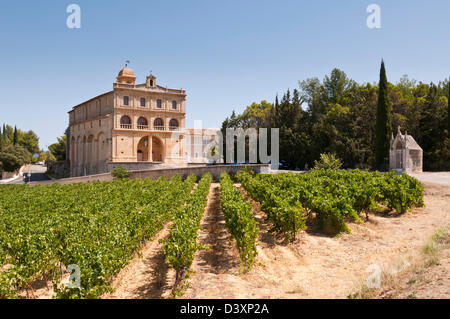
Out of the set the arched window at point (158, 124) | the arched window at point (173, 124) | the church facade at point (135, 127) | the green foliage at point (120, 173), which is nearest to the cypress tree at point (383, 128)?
the church facade at point (135, 127)

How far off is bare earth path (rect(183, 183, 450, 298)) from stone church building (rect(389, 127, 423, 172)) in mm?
18394

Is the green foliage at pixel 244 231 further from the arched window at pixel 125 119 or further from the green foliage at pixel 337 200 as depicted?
the arched window at pixel 125 119

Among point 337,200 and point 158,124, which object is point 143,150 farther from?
point 337,200

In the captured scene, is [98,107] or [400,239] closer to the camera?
[400,239]

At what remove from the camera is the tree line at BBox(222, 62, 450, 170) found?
36.6 meters

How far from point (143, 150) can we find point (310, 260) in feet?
156


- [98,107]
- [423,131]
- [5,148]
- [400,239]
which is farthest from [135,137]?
[400,239]

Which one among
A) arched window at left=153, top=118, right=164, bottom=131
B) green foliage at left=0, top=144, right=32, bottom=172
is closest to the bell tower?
arched window at left=153, top=118, right=164, bottom=131

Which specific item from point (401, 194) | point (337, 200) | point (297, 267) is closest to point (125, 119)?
point (401, 194)

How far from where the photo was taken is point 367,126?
1652 inches
